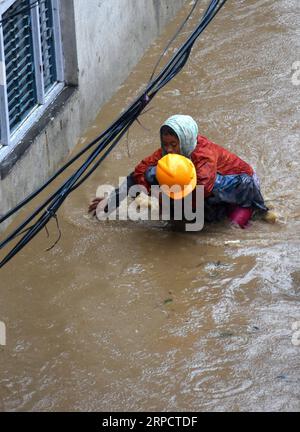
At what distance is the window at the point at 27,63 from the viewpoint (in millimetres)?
7293

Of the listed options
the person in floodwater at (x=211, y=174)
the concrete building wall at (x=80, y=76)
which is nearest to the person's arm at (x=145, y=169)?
the person in floodwater at (x=211, y=174)

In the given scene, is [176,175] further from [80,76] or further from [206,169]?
[80,76]

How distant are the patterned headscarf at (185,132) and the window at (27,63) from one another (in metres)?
1.33

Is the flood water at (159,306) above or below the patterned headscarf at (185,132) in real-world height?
below

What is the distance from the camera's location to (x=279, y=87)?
9273 mm

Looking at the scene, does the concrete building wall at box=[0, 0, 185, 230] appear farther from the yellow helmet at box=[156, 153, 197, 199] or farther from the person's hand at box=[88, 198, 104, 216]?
the yellow helmet at box=[156, 153, 197, 199]

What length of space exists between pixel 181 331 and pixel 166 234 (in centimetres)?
116

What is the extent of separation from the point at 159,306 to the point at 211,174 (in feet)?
3.28

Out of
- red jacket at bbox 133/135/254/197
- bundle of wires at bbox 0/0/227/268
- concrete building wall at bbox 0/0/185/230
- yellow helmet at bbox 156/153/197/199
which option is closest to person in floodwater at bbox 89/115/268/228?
red jacket at bbox 133/135/254/197

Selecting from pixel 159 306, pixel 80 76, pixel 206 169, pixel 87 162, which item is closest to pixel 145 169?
pixel 206 169

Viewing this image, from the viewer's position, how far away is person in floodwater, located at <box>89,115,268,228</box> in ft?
22.0

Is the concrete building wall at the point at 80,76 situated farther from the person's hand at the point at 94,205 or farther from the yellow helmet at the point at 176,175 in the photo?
the yellow helmet at the point at 176,175

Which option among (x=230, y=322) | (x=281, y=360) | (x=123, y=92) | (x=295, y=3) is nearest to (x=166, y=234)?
(x=230, y=322)
